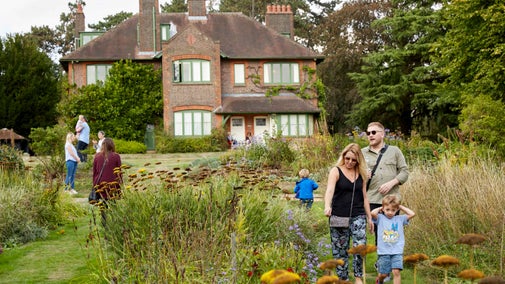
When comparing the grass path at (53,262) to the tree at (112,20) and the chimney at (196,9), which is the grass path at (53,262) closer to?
the chimney at (196,9)

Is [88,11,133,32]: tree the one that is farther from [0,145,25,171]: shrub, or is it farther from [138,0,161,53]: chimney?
[0,145,25,171]: shrub

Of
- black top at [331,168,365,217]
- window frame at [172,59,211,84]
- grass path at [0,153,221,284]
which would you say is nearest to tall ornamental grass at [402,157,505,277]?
black top at [331,168,365,217]

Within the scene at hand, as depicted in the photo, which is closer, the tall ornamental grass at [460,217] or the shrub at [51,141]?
the tall ornamental grass at [460,217]

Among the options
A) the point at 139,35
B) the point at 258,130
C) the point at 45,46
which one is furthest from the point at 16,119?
the point at 45,46

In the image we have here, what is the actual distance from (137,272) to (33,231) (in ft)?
14.6

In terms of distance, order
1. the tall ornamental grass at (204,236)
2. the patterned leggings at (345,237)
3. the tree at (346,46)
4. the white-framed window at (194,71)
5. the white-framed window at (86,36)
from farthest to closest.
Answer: the tree at (346,46), the white-framed window at (86,36), the white-framed window at (194,71), the patterned leggings at (345,237), the tall ornamental grass at (204,236)

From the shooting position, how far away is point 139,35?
1350 inches

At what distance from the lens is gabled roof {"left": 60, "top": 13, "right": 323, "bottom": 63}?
111 feet

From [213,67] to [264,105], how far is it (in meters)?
3.27

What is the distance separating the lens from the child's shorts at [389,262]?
20.3ft

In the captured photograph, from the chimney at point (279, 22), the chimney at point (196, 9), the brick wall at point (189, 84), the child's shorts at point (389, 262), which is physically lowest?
Answer: the child's shorts at point (389, 262)

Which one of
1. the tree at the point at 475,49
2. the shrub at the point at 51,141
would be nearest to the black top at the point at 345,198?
the shrub at the point at 51,141

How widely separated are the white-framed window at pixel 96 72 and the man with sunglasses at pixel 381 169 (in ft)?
92.2

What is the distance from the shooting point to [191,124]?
32.9 meters
